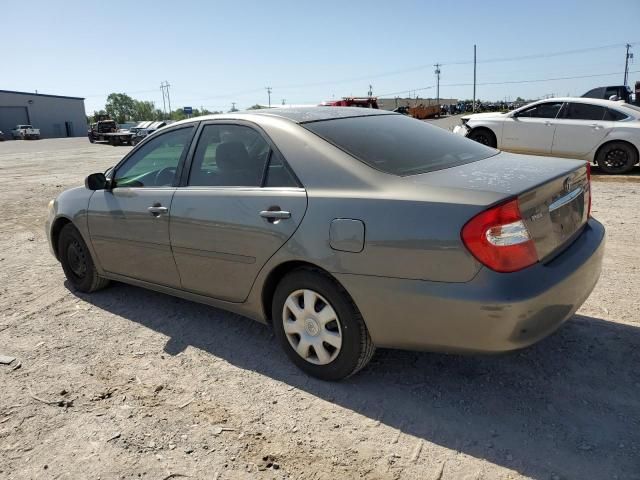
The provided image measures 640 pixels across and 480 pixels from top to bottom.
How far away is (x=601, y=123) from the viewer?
10.3 meters

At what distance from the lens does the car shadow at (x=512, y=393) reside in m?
2.38

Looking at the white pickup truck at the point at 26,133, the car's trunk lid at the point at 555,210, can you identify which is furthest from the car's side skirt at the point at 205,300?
the white pickup truck at the point at 26,133

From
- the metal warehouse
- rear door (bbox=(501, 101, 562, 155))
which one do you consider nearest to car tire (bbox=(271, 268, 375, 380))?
rear door (bbox=(501, 101, 562, 155))

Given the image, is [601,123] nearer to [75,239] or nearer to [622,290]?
[622,290]

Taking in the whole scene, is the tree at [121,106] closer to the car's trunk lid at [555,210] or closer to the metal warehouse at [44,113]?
the metal warehouse at [44,113]

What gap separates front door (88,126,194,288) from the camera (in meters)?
3.75

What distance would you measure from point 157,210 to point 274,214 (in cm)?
116

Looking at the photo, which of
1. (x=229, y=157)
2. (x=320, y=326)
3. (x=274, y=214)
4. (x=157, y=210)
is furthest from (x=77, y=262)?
(x=320, y=326)

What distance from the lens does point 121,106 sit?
430 feet

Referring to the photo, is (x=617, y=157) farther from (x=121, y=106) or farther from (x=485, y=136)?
(x=121, y=106)

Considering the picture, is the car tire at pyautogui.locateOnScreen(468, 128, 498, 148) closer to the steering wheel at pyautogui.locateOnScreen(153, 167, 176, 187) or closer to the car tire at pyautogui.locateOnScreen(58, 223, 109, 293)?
the steering wheel at pyautogui.locateOnScreen(153, 167, 176, 187)

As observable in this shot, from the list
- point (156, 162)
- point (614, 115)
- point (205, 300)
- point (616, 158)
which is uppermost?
point (614, 115)

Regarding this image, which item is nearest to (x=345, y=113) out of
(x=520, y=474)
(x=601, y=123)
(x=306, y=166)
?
(x=306, y=166)

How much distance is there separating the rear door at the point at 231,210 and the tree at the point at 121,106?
448ft
